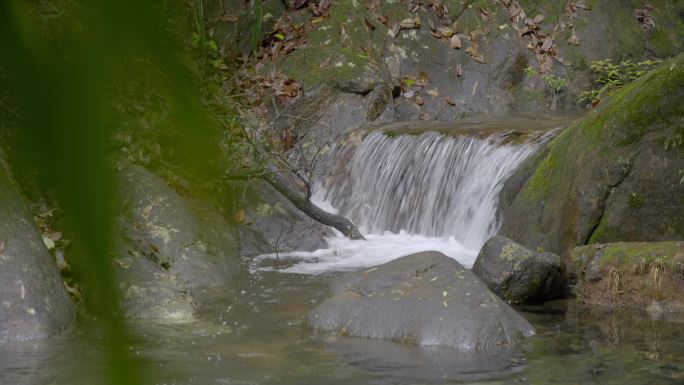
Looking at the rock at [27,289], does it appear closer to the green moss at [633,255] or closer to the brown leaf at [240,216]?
the brown leaf at [240,216]

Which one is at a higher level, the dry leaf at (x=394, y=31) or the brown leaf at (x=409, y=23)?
the brown leaf at (x=409, y=23)

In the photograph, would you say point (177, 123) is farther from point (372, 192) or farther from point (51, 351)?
point (372, 192)

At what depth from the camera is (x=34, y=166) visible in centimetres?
52

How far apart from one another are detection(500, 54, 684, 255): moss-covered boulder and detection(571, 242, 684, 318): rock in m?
0.53

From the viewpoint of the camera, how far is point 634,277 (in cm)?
634

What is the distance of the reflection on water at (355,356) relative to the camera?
4.70m

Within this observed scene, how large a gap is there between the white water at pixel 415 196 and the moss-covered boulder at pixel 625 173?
1.17 m

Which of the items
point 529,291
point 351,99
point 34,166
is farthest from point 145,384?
point 351,99

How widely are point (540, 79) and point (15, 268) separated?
9252 mm

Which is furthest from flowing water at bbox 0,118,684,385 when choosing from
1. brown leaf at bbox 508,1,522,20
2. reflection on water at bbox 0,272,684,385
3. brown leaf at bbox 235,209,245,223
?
brown leaf at bbox 508,1,522,20

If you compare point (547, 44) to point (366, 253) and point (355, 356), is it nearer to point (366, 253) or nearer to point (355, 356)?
point (366, 253)

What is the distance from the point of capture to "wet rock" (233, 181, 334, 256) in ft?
29.7

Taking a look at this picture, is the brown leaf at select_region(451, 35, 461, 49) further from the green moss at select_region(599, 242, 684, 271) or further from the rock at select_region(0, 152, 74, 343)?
the rock at select_region(0, 152, 74, 343)

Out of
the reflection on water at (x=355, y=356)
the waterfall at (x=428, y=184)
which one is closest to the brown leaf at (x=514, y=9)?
the waterfall at (x=428, y=184)
